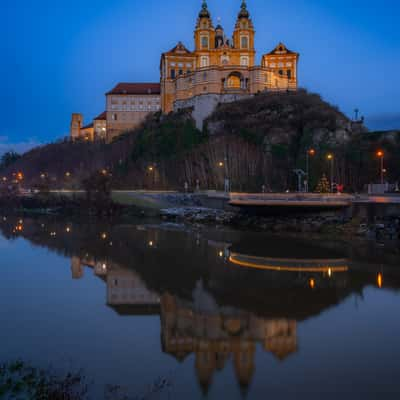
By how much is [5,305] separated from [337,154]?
138 feet

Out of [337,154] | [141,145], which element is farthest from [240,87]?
[337,154]

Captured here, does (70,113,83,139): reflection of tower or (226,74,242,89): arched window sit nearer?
(226,74,242,89): arched window

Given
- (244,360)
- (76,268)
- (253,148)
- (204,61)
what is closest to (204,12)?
(204,61)

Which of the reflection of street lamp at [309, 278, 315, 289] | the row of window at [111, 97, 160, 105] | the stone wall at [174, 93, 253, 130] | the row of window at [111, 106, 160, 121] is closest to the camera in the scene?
the reflection of street lamp at [309, 278, 315, 289]

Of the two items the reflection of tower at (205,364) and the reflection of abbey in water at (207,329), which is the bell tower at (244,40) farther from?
the reflection of tower at (205,364)

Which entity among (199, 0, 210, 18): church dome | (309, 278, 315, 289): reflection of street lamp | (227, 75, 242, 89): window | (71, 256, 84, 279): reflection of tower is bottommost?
(309, 278, 315, 289): reflection of street lamp

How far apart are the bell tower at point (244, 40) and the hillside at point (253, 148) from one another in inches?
409

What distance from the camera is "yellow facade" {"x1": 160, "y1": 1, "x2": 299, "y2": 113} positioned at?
68812 millimetres

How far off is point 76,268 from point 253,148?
124 ft

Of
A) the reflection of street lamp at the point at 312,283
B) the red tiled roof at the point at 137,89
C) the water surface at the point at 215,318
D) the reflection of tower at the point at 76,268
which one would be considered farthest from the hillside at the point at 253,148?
the reflection of street lamp at the point at 312,283

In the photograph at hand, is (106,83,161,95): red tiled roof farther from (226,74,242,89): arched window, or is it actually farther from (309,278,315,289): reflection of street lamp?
(309,278,315,289): reflection of street lamp

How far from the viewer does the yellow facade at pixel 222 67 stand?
6881cm

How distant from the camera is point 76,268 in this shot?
70.1 ft

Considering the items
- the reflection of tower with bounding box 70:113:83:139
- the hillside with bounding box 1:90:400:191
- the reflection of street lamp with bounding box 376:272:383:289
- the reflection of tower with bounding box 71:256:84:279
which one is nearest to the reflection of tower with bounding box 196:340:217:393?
the reflection of street lamp with bounding box 376:272:383:289
